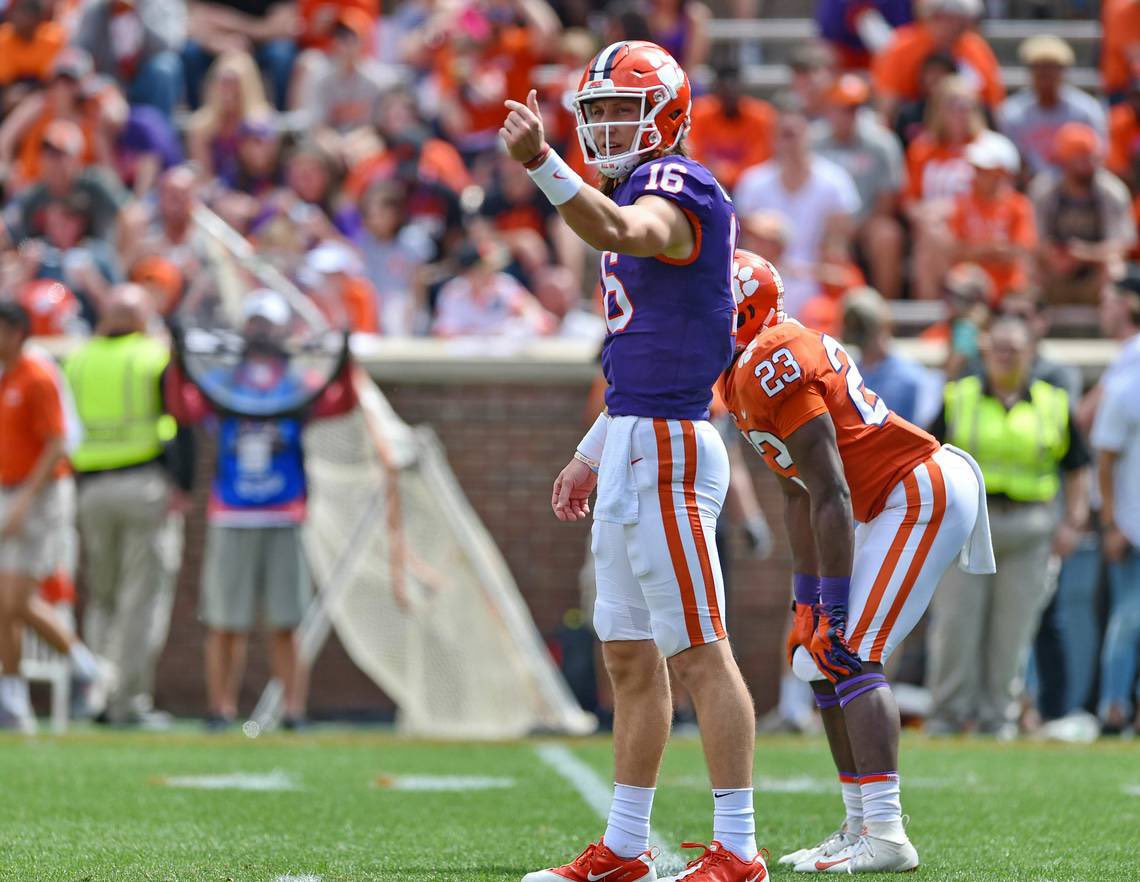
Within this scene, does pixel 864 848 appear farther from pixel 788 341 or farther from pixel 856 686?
pixel 788 341

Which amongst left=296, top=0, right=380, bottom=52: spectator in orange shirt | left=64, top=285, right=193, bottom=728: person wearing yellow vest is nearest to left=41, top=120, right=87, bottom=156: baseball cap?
left=296, top=0, right=380, bottom=52: spectator in orange shirt

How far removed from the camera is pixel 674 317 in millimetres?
5164

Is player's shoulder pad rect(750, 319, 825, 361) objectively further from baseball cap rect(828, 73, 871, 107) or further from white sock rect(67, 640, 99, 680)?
baseball cap rect(828, 73, 871, 107)

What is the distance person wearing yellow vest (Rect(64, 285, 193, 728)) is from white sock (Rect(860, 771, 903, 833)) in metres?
6.78

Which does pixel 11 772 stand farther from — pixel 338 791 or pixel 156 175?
pixel 156 175

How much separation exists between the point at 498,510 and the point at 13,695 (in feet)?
11.2

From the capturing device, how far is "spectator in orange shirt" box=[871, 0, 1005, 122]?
15219 millimetres

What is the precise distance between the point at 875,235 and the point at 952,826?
309 inches

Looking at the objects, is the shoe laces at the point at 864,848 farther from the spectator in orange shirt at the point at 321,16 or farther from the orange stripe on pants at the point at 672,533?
the spectator in orange shirt at the point at 321,16

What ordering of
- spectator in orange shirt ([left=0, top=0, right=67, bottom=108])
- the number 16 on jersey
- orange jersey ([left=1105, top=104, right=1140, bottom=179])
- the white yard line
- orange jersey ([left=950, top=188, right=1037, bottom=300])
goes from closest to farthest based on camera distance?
the number 16 on jersey, the white yard line, orange jersey ([left=950, top=188, right=1037, bottom=300]), orange jersey ([left=1105, top=104, right=1140, bottom=179]), spectator in orange shirt ([left=0, top=0, right=67, bottom=108])

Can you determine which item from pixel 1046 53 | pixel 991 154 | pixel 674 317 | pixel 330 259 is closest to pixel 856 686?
pixel 674 317

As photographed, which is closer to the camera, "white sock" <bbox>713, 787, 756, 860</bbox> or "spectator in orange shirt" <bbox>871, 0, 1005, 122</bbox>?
"white sock" <bbox>713, 787, 756, 860</bbox>

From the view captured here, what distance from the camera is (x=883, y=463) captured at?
19.2 ft

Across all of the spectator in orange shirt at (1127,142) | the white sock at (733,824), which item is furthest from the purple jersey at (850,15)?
the white sock at (733,824)
